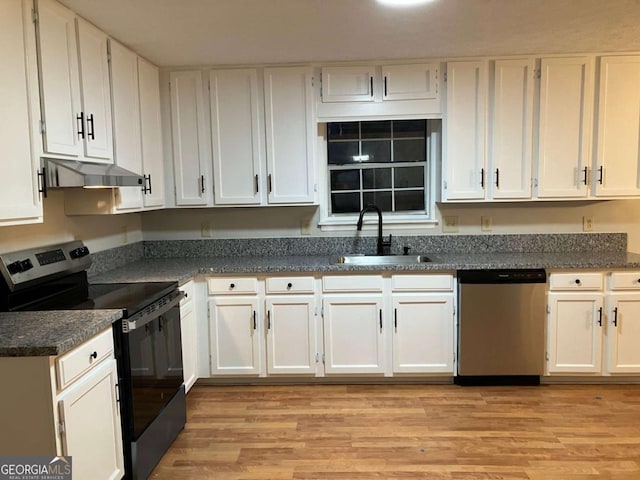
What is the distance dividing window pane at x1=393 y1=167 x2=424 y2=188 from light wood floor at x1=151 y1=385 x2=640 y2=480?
5.13 feet

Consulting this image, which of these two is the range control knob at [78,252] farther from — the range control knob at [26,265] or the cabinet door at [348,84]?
the cabinet door at [348,84]

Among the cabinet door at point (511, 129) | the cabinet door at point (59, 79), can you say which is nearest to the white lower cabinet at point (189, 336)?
the cabinet door at point (59, 79)

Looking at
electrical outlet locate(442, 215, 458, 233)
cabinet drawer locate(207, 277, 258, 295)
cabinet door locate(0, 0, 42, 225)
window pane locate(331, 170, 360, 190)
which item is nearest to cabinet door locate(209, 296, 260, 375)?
cabinet drawer locate(207, 277, 258, 295)

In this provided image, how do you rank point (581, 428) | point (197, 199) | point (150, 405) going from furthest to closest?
point (197, 199) < point (581, 428) < point (150, 405)

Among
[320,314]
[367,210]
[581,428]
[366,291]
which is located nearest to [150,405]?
[320,314]

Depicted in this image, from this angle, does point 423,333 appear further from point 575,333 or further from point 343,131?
point 343,131

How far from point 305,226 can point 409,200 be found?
87 centimetres

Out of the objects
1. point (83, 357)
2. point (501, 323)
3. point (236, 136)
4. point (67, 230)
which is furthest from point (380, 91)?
point (83, 357)

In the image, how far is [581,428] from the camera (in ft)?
8.97

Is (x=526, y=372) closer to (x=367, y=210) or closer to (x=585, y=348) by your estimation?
(x=585, y=348)

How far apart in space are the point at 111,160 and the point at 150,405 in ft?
4.54

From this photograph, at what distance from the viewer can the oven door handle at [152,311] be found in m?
2.15

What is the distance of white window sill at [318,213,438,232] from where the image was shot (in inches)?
148

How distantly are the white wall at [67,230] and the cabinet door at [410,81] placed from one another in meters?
2.14
